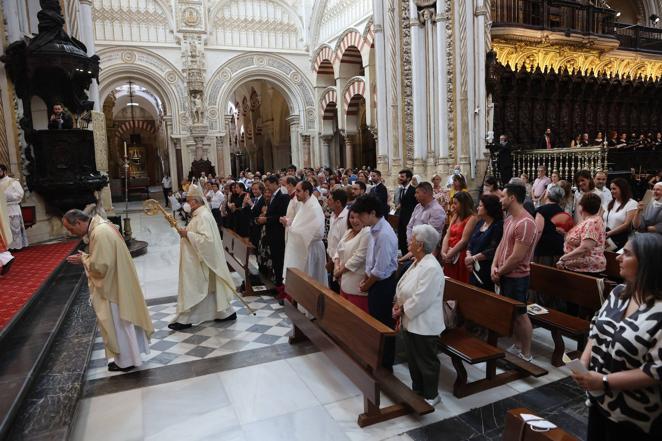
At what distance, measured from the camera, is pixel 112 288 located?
3766 mm

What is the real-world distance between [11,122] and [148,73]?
35.5 ft

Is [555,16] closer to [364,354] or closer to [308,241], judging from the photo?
[308,241]

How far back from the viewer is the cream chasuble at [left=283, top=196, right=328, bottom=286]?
4906 millimetres

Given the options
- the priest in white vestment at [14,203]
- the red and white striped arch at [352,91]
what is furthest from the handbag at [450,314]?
the red and white striped arch at [352,91]

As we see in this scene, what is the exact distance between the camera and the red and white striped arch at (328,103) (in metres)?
19.3

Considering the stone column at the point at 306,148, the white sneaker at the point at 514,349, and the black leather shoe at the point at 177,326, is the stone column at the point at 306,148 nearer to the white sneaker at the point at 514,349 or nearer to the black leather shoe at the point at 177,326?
the black leather shoe at the point at 177,326

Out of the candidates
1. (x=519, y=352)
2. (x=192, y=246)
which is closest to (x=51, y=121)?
(x=192, y=246)

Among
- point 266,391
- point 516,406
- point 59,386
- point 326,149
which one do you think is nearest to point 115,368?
point 59,386

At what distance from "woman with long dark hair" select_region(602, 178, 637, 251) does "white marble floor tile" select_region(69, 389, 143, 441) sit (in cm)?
516

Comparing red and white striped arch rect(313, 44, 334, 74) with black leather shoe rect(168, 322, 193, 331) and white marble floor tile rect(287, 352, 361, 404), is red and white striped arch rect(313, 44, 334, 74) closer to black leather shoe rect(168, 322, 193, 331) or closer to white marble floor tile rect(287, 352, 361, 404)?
black leather shoe rect(168, 322, 193, 331)

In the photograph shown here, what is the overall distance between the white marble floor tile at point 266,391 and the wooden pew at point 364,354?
14.2 inches

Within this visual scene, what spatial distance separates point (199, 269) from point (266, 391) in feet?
6.18

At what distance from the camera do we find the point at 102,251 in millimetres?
3670

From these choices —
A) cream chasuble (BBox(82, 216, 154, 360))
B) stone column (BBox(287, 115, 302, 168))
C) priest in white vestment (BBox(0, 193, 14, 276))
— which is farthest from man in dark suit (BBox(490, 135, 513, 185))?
stone column (BBox(287, 115, 302, 168))
